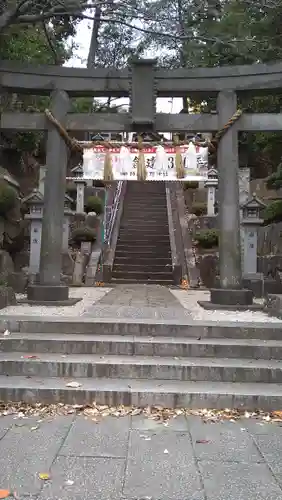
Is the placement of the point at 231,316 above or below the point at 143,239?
below

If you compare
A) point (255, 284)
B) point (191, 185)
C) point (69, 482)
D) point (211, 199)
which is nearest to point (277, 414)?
point (69, 482)

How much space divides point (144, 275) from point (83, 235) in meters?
2.65

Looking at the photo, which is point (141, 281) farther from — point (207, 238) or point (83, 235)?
point (207, 238)

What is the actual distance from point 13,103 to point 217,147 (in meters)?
8.68

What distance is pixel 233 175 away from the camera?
25.2 feet

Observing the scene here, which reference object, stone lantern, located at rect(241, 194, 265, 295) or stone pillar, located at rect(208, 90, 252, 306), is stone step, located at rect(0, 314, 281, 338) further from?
stone lantern, located at rect(241, 194, 265, 295)

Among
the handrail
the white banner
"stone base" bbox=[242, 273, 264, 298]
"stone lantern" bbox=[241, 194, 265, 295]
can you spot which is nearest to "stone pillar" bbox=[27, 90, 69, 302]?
the white banner

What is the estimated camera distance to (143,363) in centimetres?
457

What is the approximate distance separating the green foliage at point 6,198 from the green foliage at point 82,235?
294 centimetres

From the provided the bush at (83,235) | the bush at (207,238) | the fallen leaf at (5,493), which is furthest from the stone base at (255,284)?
the fallen leaf at (5,493)

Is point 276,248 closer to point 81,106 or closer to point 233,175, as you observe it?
point 233,175

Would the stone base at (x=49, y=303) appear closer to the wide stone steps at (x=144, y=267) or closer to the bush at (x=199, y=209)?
the wide stone steps at (x=144, y=267)

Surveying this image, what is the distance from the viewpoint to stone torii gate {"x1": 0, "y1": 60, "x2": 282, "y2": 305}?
757 cm

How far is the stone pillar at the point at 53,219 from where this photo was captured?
25.1 ft
